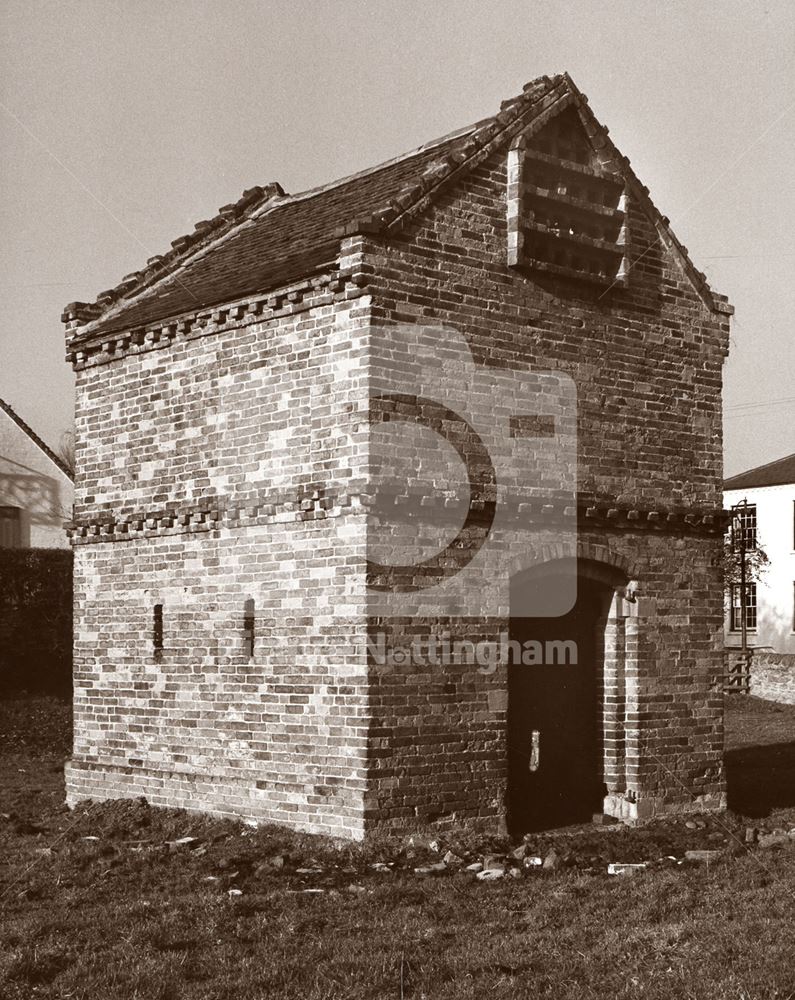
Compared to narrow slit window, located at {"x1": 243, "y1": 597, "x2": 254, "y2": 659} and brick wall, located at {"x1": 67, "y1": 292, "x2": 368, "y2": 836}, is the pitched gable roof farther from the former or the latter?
narrow slit window, located at {"x1": 243, "y1": 597, "x2": 254, "y2": 659}

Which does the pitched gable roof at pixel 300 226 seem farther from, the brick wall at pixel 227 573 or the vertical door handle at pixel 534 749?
the vertical door handle at pixel 534 749

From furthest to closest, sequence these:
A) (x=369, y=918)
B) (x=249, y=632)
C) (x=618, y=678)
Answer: (x=618, y=678)
(x=249, y=632)
(x=369, y=918)

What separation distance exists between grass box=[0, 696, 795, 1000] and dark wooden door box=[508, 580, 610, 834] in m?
1.07

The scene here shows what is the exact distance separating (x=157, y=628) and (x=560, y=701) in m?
4.90

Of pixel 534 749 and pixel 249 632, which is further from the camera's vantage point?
pixel 534 749

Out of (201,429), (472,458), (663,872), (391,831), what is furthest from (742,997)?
(201,429)

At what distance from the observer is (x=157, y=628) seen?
48.2ft

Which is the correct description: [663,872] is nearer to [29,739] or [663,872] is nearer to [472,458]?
[472,458]

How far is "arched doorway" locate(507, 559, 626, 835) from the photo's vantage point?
1420cm

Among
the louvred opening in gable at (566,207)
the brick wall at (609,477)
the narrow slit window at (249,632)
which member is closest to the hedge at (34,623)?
the narrow slit window at (249,632)

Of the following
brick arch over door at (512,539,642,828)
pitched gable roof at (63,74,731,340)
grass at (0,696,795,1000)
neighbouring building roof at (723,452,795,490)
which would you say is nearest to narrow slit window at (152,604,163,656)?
grass at (0,696,795,1000)

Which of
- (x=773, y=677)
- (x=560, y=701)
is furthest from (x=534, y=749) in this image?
(x=773, y=677)

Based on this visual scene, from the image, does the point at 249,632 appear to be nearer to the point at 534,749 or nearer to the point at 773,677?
the point at 534,749

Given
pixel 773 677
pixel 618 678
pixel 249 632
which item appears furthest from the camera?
pixel 773 677
